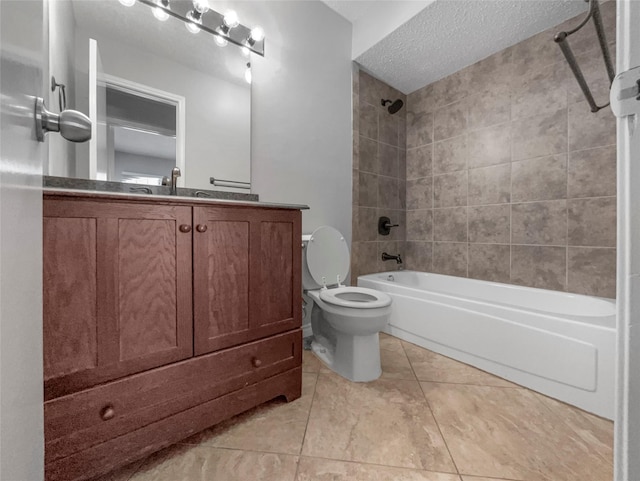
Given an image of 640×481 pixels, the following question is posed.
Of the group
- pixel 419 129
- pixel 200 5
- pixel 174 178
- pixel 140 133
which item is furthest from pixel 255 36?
pixel 419 129

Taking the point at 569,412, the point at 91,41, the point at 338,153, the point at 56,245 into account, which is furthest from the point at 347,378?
the point at 91,41

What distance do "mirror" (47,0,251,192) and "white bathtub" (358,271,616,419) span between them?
59.4 inches

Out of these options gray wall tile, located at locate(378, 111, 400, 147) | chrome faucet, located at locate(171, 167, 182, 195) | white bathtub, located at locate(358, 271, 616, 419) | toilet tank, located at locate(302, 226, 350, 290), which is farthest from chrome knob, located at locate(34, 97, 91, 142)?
gray wall tile, located at locate(378, 111, 400, 147)

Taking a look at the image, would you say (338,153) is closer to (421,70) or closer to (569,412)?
(421,70)

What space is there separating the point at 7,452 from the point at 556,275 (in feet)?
8.35

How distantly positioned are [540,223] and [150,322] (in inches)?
96.2

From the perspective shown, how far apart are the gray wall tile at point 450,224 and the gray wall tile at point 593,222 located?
0.70 m

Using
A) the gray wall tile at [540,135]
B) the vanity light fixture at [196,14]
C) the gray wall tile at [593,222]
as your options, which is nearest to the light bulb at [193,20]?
the vanity light fixture at [196,14]

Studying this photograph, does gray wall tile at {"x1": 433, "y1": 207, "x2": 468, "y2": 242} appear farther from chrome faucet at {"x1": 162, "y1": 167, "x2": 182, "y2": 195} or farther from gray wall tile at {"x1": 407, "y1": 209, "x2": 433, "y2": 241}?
chrome faucet at {"x1": 162, "y1": 167, "x2": 182, "y2": 195}

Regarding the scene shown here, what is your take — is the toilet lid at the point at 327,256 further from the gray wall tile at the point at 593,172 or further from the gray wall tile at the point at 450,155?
the gray wall tile at the point at 593,172

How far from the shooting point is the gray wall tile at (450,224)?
7.70 feet

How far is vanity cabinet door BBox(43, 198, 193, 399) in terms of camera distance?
29.5 inches

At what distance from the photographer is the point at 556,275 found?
1862 millimetres

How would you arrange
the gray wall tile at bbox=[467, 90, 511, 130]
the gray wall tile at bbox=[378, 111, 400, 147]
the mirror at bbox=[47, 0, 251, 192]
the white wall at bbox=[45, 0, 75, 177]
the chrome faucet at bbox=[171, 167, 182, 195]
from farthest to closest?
1. the gray wall tile at bbox=[378, 111, 400, 147]
2. the gray wall tile at bbox=[467, 90, 511, 130]
3. the chrome faucet at bbox=[171, 167, 182, 195]
4. the mirror at bbox=[47, 0, 251, 192]
5. the white wall at bbox=[45, 0, 75, 177]
